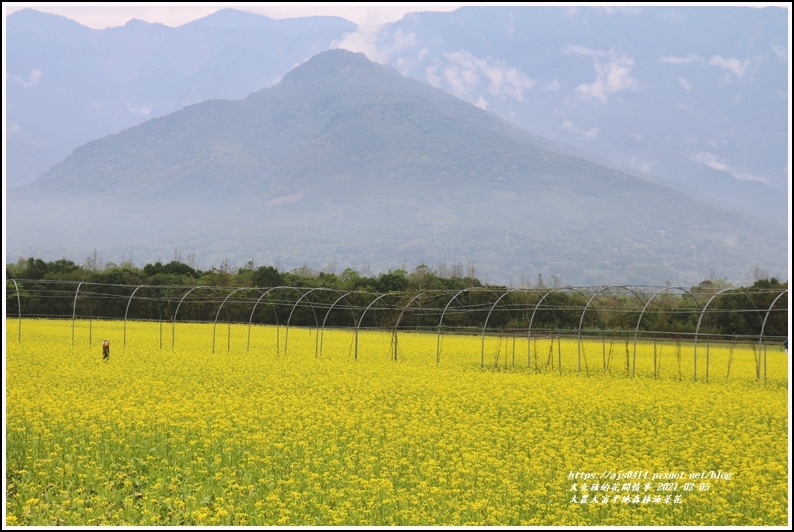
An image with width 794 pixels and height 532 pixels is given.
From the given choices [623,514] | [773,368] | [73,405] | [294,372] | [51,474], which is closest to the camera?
[623,514]

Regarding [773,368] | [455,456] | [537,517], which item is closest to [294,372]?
[455,456]

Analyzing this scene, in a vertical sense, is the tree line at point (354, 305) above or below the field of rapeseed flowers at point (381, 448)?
above

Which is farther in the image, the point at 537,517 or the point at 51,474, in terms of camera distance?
the point at 51,474

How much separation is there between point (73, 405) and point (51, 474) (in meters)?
5.17

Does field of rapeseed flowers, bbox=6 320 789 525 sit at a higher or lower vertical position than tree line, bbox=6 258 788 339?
lower

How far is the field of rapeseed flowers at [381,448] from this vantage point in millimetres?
10734

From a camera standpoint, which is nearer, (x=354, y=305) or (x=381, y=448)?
(x=381, y=448)

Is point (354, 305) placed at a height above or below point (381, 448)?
above

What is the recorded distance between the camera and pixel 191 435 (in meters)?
14.7

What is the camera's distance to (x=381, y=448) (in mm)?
13992

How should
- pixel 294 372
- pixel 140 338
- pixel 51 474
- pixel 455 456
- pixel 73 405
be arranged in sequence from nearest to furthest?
pixel 51 474 → pixel 455 456 → pixel 73 405 → pixel 294 372 → pixel 140 338

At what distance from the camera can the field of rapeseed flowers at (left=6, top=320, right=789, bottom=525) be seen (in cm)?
1073

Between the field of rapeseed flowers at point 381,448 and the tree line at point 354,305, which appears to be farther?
the tree line at point 354,305

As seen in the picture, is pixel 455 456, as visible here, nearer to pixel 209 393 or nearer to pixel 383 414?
pixel 383 414
